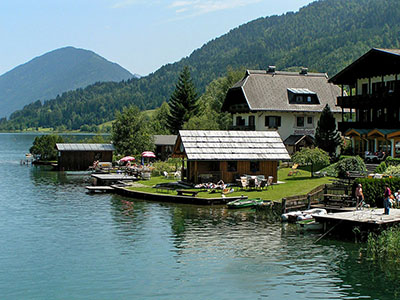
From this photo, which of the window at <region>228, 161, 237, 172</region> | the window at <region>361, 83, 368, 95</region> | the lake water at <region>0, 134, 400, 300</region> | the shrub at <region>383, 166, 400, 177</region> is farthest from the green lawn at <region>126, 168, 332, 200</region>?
the window at <region>361, 83, 368, 95</region>

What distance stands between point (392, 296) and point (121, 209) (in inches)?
1022

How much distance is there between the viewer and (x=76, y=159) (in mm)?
83875

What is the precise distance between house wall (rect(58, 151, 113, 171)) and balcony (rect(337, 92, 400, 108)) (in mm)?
38002

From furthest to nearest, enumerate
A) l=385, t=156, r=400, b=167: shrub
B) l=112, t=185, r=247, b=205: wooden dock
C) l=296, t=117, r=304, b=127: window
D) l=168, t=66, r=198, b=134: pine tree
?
l=168, t=66, r=198, b=134: pine tree, l=296, t=117, r=304, b=127: window, l=385, t=156, r=400, b=167: shrub, l=112, t=185, r=247, b=205: wooden dock

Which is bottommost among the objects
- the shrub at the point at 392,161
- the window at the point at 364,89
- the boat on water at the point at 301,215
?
the boat on water at the point at 301,215

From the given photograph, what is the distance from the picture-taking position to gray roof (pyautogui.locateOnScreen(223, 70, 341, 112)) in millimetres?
81250

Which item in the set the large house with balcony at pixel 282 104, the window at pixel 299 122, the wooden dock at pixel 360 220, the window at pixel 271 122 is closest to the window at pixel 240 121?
the large house with balcony at pixel 282 104

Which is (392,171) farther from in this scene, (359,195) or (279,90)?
(279,90)

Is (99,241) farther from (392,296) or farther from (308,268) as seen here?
(392,296)

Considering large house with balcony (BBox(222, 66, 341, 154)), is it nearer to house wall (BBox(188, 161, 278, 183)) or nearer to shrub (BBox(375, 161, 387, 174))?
house wall (BBox(188, 161, 278, 183))

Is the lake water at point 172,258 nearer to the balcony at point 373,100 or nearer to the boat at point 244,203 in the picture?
the boat at point 244,203

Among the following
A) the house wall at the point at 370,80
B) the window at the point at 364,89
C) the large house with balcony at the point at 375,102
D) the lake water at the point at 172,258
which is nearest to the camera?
the lake water at the point at 172,258

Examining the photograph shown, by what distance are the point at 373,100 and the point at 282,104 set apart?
21026 millimetres

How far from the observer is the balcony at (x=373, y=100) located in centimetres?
5943
